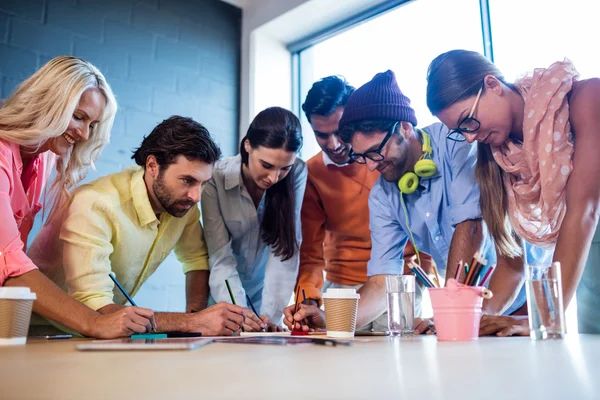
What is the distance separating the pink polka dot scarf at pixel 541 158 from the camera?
1656 mm

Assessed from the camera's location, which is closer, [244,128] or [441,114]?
[441,114]

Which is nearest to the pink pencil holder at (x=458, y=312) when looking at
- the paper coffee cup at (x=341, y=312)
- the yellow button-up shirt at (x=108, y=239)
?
the paper coffee cup at (x=341, y=312)

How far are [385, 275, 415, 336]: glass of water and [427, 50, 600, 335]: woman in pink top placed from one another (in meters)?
0.46

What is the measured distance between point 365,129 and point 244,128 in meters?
1.44

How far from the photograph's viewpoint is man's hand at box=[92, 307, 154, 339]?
1252mm

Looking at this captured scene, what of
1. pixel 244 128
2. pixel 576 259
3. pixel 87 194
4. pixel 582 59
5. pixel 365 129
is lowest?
pixel 576 259

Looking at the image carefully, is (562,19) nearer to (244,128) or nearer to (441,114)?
(441,114)

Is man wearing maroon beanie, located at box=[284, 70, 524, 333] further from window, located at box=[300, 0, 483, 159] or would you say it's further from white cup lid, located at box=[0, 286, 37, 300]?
white cup lid, located at box=[0, 286, 37, 300]

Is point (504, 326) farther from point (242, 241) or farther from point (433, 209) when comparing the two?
point (242, 241)

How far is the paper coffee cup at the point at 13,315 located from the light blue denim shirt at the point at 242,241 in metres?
1.06

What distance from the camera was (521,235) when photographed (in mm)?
1771

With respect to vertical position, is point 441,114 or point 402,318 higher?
point 441,114

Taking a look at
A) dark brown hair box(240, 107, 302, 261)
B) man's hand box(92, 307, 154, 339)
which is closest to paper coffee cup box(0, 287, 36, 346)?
man's hand box(92, 307, 154, 339)

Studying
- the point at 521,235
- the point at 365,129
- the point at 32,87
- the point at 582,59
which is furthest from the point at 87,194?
the point at 582,59
